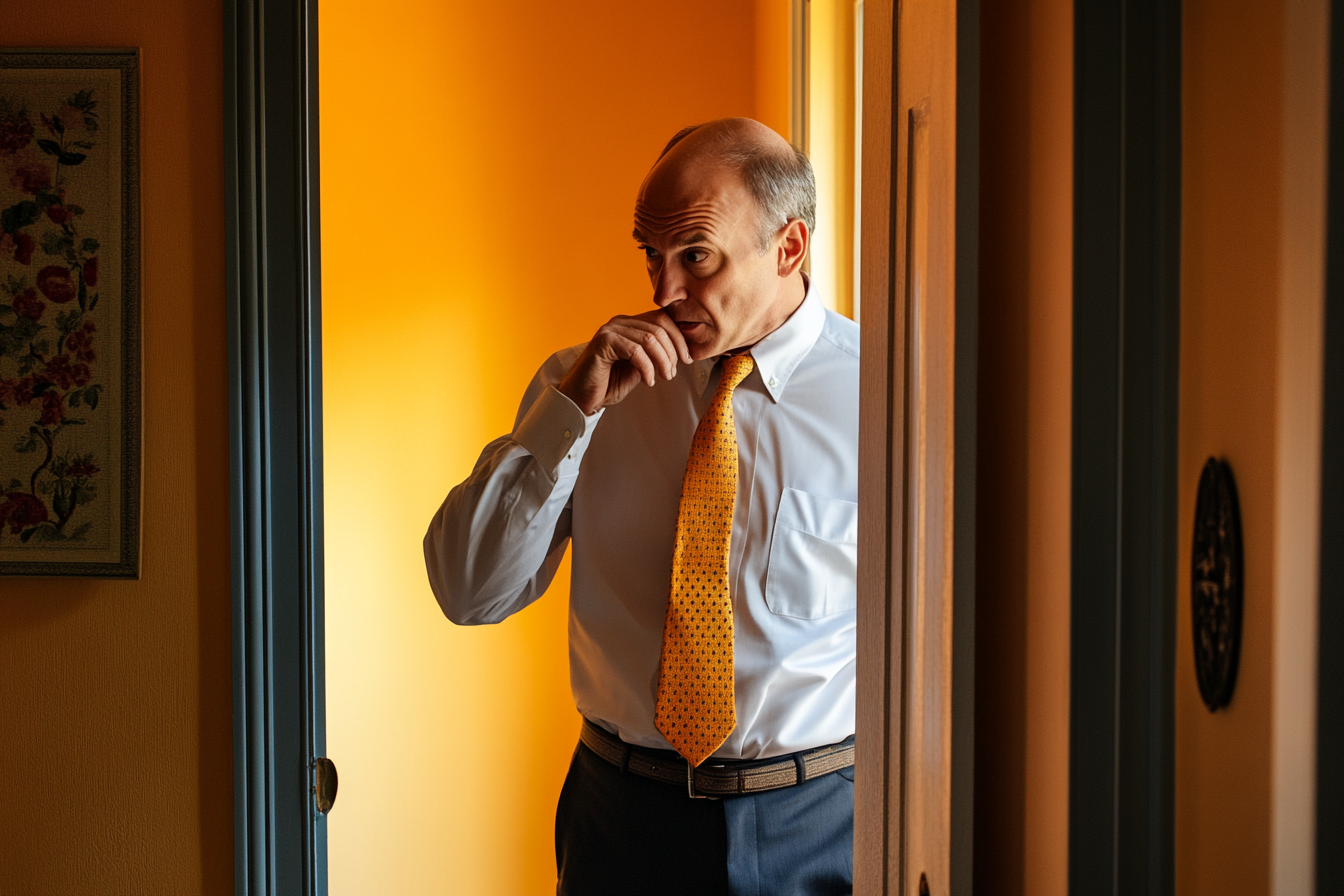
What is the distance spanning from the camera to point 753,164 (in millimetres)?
1438

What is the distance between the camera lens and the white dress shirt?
139 cm

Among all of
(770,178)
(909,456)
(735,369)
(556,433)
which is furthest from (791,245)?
(909,456)

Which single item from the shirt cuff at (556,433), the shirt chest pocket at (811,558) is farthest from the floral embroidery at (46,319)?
the shirt chest pocket at (811,558)

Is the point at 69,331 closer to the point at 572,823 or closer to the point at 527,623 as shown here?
the point at 572,823

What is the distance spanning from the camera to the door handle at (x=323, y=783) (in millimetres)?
1364

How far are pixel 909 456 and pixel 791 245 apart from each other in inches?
26.4

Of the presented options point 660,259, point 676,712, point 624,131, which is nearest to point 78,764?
point 676,712

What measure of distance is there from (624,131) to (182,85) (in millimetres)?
1673

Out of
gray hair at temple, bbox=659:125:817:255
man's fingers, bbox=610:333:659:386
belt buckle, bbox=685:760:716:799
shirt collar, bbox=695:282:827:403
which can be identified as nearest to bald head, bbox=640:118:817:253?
gray hair at temple, bbox=659:125:817:255

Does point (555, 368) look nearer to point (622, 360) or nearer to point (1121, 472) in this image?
point (622, 360)

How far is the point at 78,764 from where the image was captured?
1.37 metres

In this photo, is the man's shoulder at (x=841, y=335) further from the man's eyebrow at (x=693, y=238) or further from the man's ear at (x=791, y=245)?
the man's eyebrow at (x=693, y=238)

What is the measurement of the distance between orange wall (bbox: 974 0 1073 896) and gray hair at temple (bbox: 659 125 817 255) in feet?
1.87

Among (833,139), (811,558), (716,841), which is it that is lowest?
(716,841)
